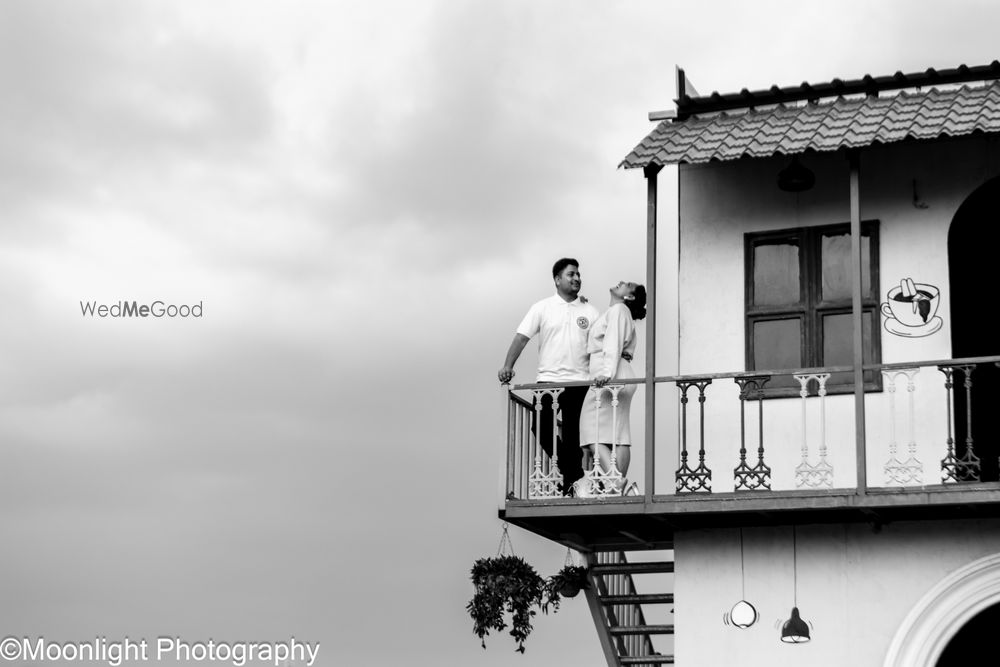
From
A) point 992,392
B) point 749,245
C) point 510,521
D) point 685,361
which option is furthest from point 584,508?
point 992,392

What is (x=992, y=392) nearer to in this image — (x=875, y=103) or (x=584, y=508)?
(x=875, y=103)

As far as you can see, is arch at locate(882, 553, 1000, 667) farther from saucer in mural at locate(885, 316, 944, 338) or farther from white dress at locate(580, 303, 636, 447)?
white dress at locate(580, 303, 636, 447)

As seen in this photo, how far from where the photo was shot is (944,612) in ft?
41.4

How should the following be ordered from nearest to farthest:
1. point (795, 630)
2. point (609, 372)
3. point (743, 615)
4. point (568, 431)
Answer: point (795, 630) < point (743, 615) < point (609, 372) < point (568, 431)

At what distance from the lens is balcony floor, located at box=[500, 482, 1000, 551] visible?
12250 millimetres

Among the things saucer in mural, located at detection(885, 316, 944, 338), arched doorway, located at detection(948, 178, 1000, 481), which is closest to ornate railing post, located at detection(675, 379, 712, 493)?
saucer in mural, located at detection(885, 316, 944, 338)

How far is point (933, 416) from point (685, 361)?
229cm

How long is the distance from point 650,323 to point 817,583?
2.65m

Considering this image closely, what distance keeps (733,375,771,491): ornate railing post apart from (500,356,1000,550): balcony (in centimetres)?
1

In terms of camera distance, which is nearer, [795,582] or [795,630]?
[795,630]

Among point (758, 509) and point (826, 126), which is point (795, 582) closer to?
point (758, 509)

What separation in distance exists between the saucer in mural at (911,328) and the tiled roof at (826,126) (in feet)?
5.81

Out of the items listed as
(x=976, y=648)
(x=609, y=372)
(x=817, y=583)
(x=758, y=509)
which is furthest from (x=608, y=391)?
(x=976, y=648)

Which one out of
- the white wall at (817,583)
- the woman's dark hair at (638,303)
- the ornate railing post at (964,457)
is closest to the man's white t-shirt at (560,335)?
the woman's dark hair at (638,303)
